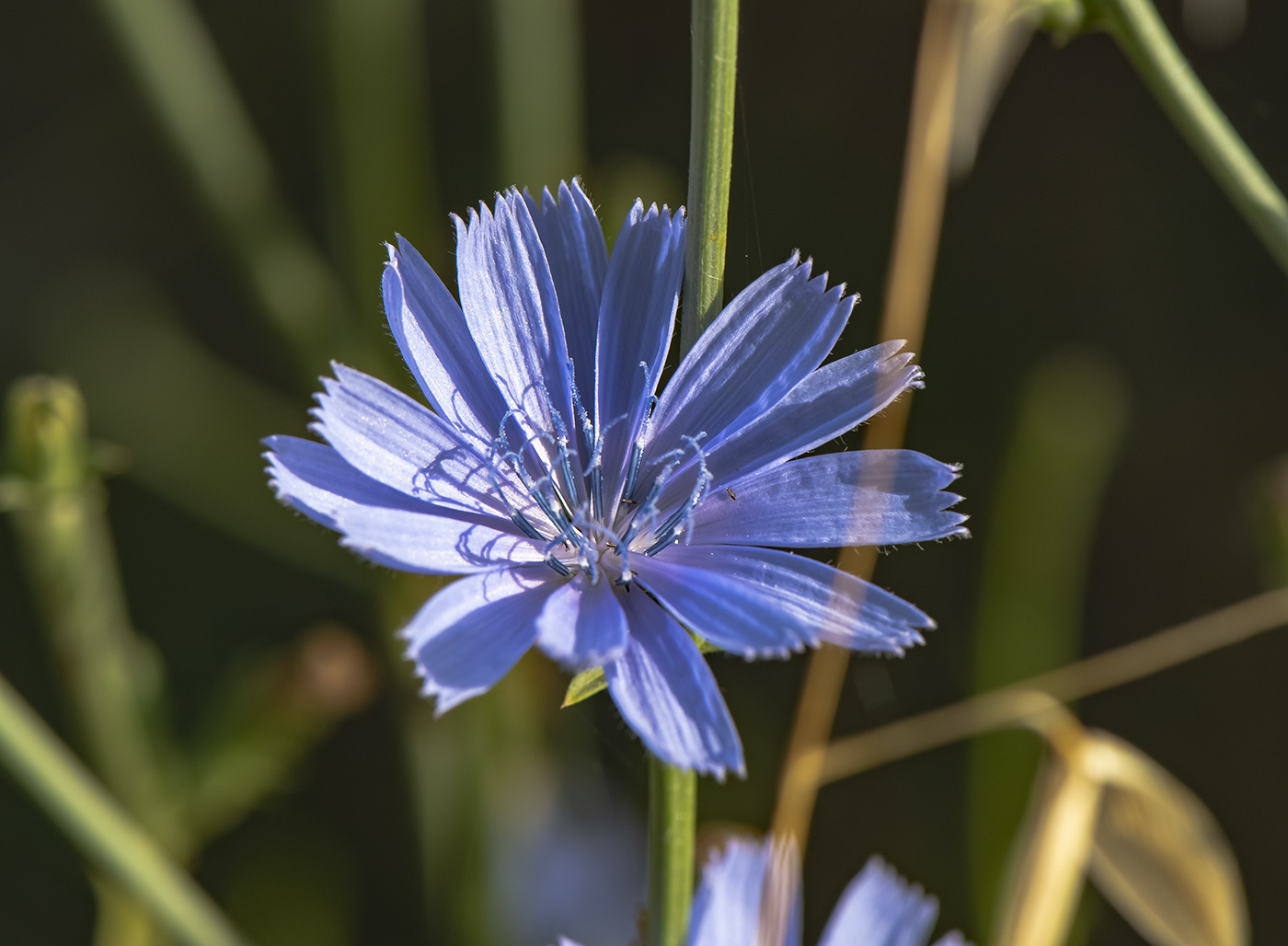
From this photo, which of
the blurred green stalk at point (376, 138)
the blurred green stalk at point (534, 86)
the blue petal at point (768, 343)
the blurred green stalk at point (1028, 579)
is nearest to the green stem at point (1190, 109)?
the blue petal at point (768, 343)

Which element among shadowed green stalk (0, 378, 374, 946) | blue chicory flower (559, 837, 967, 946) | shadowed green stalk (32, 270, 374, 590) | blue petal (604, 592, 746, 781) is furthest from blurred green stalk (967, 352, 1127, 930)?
blue petal (604, 592, 746, 781)

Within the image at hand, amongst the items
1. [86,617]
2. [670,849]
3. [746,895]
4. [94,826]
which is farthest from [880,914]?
[86,617]

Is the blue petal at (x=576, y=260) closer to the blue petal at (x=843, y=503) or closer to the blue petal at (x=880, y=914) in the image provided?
the blue petal at (x=843, y=503)

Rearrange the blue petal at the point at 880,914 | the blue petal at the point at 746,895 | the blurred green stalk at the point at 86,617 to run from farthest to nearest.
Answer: the blurred green stalk at the point at 86,617 → the blue petal at the point at 880,914 → the blue petal at the point at 746,895

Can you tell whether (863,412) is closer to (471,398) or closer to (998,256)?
(471,398)

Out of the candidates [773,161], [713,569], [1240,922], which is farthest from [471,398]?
[773,161]

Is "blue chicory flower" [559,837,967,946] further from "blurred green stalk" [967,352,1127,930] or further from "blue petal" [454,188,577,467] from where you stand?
"blurred green stalk" [967,352,1127,930]
